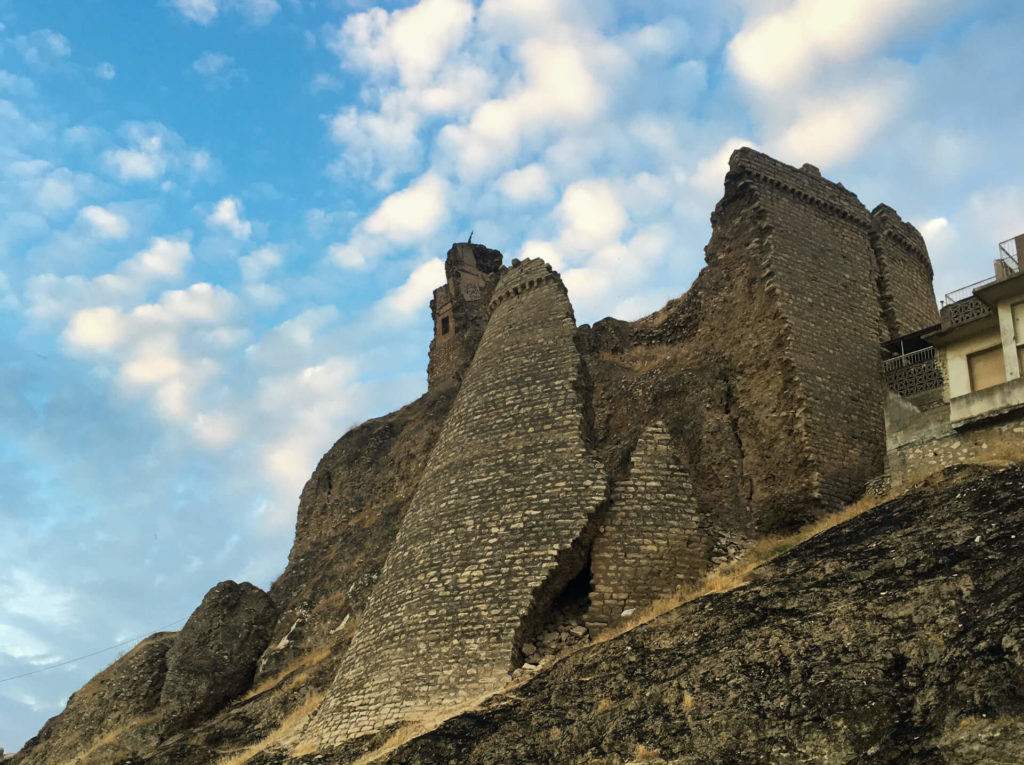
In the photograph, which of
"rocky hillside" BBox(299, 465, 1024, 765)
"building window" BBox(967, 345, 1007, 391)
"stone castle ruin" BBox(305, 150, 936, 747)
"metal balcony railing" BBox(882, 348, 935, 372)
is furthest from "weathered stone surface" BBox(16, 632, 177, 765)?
"building window" BBox(967, 345, 1007, 391)

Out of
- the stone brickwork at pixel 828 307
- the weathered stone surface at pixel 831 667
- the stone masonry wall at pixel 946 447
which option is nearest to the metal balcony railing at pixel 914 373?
the stone brickwork at pixel 828 307

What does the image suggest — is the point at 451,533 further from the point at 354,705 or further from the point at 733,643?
the point at 733,643

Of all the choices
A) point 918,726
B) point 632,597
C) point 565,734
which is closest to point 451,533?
point 632,597

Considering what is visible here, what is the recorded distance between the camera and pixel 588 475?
48.8ft

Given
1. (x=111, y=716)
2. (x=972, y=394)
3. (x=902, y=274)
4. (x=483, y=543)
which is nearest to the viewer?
(x=972, y=394)

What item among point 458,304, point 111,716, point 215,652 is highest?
point 458,304

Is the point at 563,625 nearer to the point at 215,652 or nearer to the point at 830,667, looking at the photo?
the point at 830,667

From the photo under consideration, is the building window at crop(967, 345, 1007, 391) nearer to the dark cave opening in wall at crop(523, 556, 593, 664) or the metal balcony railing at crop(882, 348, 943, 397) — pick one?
the metal balcony railing at crop(882, 348, 943, 397)

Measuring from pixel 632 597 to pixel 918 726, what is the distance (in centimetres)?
668

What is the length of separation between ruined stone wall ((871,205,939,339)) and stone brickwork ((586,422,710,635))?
20.2 feet

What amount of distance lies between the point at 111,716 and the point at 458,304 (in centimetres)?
1832

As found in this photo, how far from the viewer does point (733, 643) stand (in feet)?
31.6

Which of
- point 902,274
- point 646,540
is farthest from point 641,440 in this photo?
point 902,274

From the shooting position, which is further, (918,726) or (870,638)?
(870,638)
